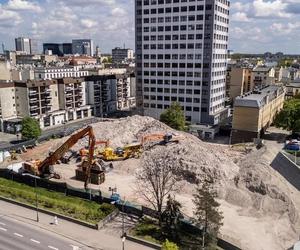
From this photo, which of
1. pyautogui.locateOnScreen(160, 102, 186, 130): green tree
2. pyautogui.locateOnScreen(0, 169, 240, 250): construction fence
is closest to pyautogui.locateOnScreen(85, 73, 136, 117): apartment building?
pyautogui.locateOnScreen(160, 102, 186, 130): green tree

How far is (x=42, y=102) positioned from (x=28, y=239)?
6323 cm

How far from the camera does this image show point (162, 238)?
37.8 meters

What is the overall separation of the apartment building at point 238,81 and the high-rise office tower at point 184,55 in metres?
26.3

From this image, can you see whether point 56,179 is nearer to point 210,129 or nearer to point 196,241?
point 196,241

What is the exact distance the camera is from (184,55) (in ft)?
316

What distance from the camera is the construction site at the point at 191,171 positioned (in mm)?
43156

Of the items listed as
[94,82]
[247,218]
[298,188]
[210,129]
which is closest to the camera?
[247,218]

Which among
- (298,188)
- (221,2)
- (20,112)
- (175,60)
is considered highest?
(221,2)

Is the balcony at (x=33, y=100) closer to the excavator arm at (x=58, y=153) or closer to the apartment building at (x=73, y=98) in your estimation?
the apartment building at (x=73, y=98)

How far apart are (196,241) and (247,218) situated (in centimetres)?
1076

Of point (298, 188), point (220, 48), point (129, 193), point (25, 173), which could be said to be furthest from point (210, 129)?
point (25, 173)

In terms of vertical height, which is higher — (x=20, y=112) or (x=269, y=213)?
(x=20, y=112)

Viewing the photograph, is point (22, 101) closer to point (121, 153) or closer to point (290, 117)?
point (121, 153)

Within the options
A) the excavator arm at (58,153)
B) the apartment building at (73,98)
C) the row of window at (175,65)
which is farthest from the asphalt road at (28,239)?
the row of window at (175,65)
